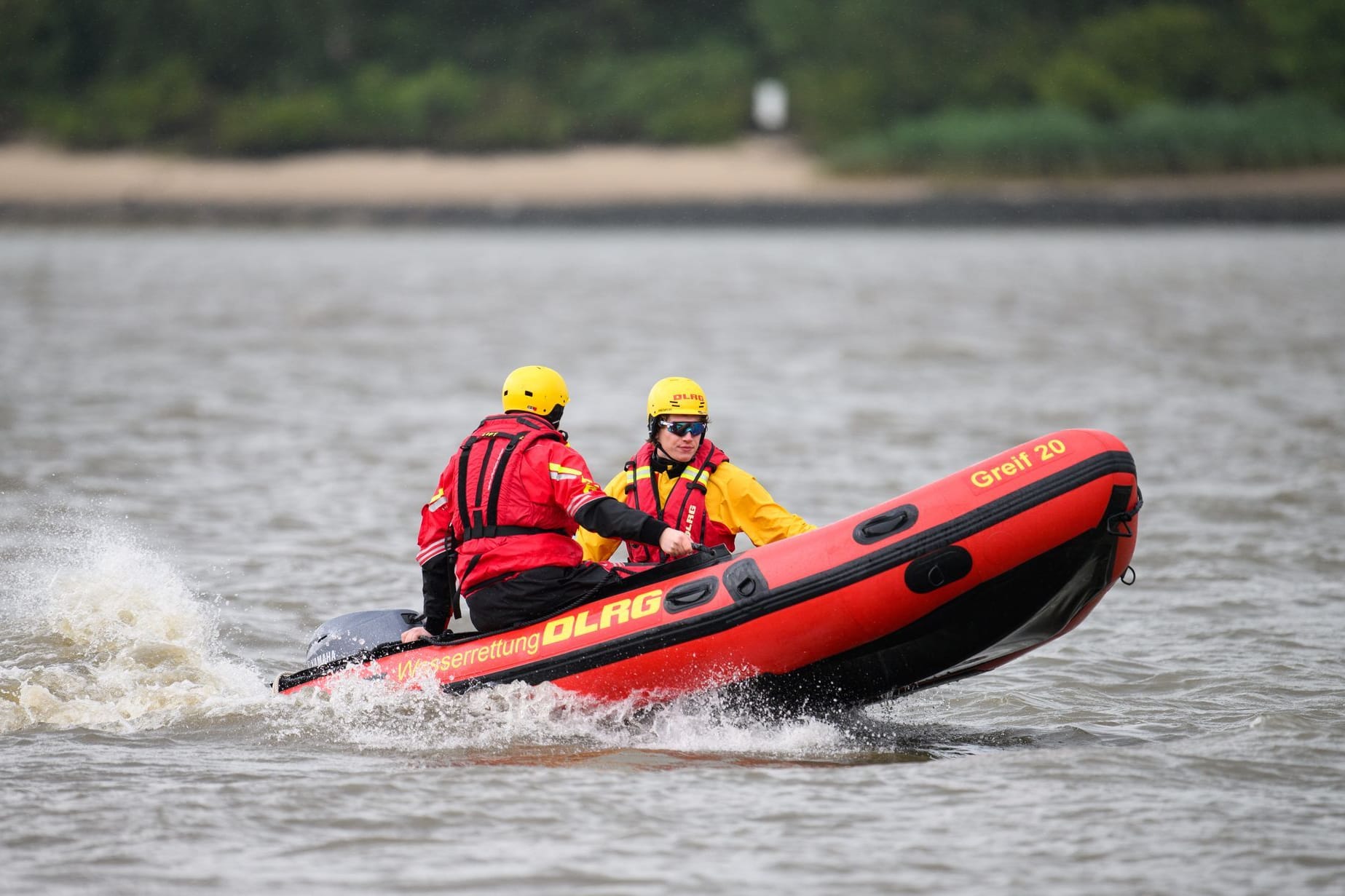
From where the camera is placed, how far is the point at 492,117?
6475 centimetres

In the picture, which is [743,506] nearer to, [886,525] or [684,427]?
[684,427]

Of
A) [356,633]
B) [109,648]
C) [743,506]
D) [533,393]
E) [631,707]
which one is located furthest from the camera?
[109,648]

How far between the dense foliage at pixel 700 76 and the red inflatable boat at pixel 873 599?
2124 inches

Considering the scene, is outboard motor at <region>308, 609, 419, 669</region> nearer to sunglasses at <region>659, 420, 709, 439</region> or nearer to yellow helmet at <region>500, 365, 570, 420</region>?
yellow helmet at <region>500, 365, 570, 420</region>

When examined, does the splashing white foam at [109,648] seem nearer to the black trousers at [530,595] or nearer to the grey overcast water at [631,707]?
the grey overcast water at [631,707]

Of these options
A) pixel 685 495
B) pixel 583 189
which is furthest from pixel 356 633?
pixel 583 189

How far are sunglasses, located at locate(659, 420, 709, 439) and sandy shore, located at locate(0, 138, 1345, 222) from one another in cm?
5192

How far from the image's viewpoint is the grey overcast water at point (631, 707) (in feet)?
16.7

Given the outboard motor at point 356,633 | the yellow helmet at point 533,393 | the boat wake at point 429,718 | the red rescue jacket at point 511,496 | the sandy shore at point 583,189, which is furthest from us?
the sandy shore at point 583,189

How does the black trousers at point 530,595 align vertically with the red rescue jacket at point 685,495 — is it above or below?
below

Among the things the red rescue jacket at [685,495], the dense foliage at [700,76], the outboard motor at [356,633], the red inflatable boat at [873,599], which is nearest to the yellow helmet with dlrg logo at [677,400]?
the red rescue jacket at [685,495]

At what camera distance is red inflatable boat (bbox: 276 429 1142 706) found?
6.02 m

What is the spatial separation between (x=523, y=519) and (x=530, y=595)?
283 mm

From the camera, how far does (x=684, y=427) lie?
6.48 metres
